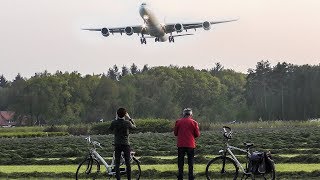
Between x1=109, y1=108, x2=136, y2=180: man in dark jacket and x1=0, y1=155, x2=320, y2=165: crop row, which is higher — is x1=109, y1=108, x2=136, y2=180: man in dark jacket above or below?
above

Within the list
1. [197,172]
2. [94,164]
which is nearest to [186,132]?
[94,164]

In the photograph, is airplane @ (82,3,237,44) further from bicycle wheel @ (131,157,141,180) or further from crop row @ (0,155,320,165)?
bicycle wheel @ (131,157,141,180)

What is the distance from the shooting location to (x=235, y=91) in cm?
16675

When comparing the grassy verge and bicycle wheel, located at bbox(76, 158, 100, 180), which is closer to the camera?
bicycle wheel, located at bbox(76, 158, 100, 180)

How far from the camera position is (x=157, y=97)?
142125mm

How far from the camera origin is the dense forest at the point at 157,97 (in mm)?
117688

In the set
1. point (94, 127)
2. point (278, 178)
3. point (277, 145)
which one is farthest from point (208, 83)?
point (278, 178)


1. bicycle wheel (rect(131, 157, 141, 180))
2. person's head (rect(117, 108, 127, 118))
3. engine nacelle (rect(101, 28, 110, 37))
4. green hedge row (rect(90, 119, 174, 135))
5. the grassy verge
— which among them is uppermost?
engine nacelle (rect(101, 28, 110, 37))

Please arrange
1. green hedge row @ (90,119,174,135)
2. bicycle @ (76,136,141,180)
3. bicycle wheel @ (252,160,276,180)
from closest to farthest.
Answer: bicycle wheel @ (252,160,276,180) → bicycle @ (76,136,141,180) → green hedge row @ (90,119,174,135)

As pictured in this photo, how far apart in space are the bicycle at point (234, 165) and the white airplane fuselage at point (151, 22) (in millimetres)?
43929

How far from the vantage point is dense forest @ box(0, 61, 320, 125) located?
386ft

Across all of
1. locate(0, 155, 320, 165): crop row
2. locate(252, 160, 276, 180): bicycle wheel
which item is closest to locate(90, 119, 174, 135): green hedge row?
locate(0, 155, 320, 165): crop row

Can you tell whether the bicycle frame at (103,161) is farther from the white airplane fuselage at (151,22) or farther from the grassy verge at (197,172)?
the white airplane fuselage at (151,22)

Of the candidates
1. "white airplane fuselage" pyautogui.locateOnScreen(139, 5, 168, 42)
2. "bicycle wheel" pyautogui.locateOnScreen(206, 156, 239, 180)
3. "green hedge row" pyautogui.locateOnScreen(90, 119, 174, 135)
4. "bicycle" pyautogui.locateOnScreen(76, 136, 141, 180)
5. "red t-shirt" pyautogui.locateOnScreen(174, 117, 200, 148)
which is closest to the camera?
"red t-shirt" pyautogui.locateOnScreen(174, 117, 200, 148)
